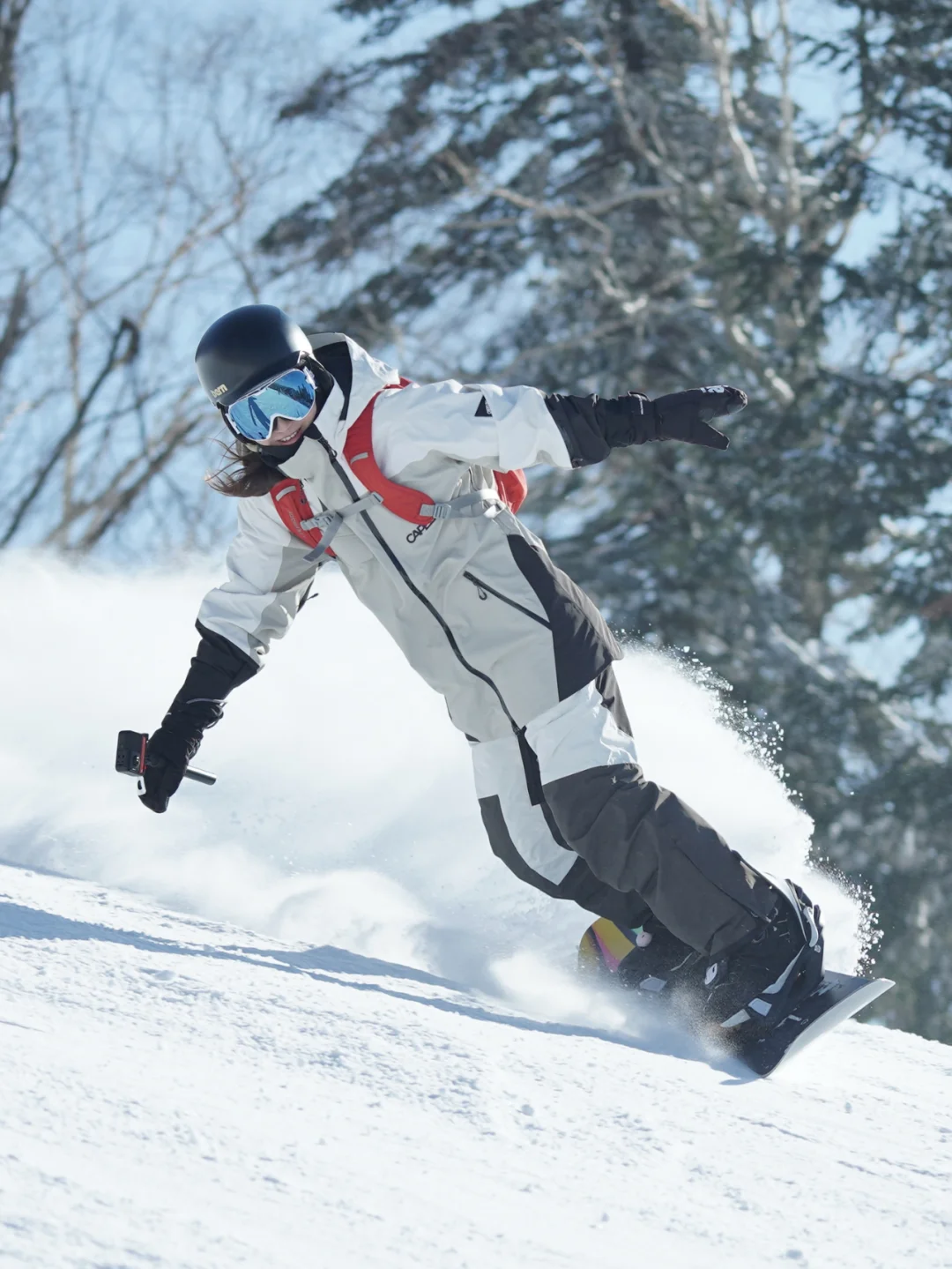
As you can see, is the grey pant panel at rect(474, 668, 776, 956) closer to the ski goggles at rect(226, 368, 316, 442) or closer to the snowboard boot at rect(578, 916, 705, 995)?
the snowboard boot at rect(578, 916, 705, 995)

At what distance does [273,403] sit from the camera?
9.59 ft

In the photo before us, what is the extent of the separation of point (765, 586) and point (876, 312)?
2159 millimetres

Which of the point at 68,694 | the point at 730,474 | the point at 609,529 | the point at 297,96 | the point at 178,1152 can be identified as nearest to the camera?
the point at 178,1152

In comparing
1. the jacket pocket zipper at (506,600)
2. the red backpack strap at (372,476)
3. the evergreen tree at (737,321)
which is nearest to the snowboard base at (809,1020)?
the jacket pocket zipper at (506,600)

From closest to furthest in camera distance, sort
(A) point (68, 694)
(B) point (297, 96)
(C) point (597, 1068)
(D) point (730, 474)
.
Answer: (C) point (597, 1068) → (A) point (68, 694) → (D) point (730, 474) → (B) point (297, 96)

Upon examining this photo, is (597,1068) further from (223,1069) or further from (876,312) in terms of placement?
(876,312)

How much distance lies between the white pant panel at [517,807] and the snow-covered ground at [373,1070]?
1.04ft

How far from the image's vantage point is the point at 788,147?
10219 mm

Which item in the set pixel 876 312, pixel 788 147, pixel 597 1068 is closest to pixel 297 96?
pixel 788 147

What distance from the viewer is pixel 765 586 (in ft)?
32.1

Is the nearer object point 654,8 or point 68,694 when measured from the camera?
point 68,694

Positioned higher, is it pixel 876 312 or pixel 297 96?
pixel 297 96

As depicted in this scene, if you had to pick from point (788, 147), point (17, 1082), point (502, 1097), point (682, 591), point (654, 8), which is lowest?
point (17, 1082)

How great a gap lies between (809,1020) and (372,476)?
4.94 feet
